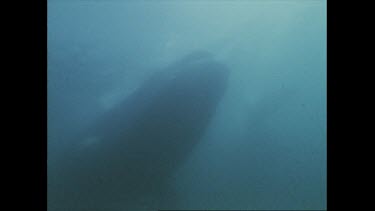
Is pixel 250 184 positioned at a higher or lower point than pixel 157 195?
lower

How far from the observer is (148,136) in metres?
64.2

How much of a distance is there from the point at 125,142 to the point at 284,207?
105 feet

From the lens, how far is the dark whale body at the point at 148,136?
2453 inches

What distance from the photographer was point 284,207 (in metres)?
71.4

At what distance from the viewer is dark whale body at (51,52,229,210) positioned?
6231cm

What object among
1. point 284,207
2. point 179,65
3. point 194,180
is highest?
point 179,65
